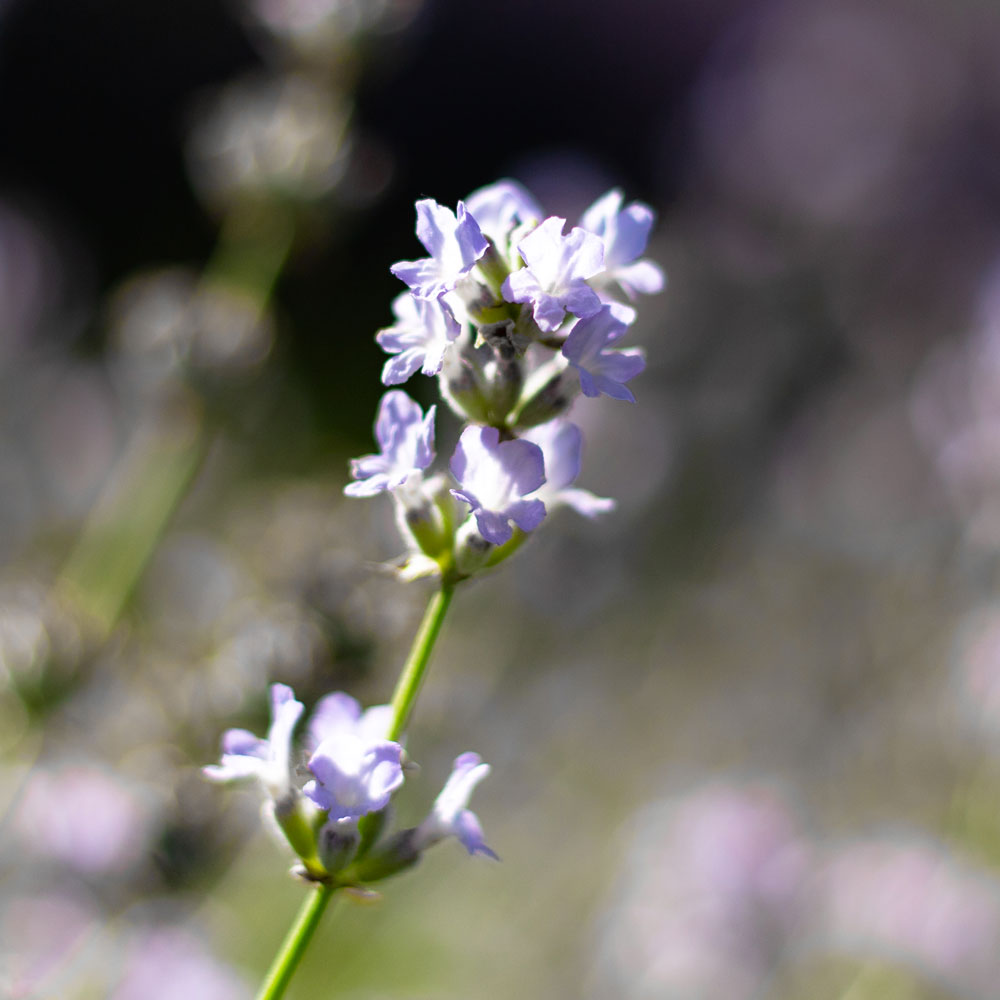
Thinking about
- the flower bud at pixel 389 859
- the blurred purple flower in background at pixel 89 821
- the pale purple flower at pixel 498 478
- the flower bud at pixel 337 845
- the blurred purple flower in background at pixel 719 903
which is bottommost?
the flower bud at pixel 337 845

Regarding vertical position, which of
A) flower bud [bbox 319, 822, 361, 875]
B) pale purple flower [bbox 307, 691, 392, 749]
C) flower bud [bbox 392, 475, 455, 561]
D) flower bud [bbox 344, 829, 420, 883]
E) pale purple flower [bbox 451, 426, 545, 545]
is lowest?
flower bud [bbox 319, 822, 361, 875]

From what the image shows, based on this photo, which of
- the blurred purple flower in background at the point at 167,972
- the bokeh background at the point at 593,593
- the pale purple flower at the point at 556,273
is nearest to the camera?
the pale purple flower at the point at 556,273

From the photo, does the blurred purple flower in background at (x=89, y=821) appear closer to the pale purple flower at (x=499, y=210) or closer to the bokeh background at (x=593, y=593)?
the bokeh background at (x=593, y=593)

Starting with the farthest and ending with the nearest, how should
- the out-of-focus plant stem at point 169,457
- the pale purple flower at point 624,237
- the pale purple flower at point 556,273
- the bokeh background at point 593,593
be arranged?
the out-of-focus plant stem at point 169,457 → the bokeh background at point 593,593 → the pale purple flower at point 624,237 → the pale purple flower at point 556,273

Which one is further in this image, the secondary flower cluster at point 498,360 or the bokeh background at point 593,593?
the bokeh background at point 593,593

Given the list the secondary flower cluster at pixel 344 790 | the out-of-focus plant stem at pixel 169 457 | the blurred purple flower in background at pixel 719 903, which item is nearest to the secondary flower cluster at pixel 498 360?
the secondary flower cluster at pixel 344 790

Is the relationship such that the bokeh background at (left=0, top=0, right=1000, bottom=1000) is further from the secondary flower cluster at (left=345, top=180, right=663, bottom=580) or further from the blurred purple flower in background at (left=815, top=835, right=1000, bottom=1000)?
the secondary flower cluster at (left=345, top=180, right=663, bottom=580)

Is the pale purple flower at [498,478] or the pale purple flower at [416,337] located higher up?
the pale purple flower at [416,337]

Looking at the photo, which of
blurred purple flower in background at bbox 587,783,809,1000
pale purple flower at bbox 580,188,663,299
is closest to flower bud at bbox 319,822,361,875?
pale purple flower at bbox 580,188,663,299
